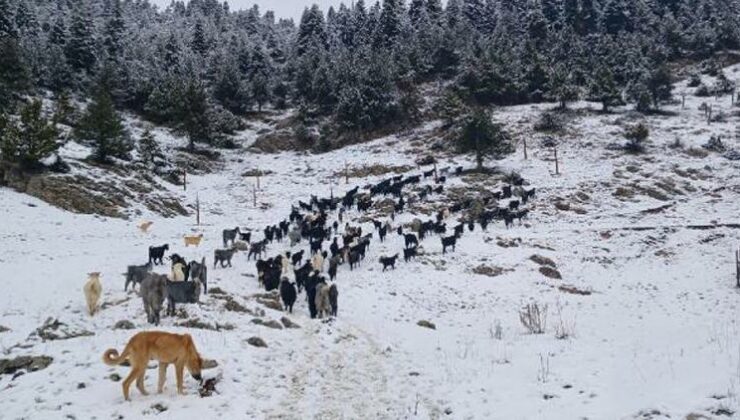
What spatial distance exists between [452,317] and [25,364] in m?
13.7

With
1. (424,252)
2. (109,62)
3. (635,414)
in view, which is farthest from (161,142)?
(635,414)

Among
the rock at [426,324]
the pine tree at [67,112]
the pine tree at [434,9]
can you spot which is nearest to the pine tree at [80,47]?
the pine tree at [67,112]

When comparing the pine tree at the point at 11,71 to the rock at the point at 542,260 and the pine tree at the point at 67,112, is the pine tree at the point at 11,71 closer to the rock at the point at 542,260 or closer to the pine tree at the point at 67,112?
the pine tree at the point at 67,112

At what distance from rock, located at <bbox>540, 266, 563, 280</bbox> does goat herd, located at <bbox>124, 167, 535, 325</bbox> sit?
4.88 m

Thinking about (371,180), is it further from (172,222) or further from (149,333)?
(149,333)

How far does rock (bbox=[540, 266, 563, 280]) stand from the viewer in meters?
27.7

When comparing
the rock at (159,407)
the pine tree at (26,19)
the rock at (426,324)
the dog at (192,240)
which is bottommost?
the rock at (426,324)

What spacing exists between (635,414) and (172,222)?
33561 mm

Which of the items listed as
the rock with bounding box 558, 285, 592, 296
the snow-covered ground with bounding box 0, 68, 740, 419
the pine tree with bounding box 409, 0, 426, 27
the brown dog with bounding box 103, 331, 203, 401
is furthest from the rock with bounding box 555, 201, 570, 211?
the pine tree with bounding box 409, 0, 426, 27

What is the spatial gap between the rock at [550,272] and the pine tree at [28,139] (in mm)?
31280

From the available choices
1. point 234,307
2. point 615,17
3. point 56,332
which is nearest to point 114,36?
point 234,307

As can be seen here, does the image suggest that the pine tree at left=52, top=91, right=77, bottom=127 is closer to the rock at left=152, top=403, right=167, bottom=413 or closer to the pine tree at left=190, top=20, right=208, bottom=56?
the pine tree at left=190, top=20, right=208, bottom=56

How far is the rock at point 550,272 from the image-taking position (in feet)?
91.0

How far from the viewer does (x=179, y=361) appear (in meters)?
10.2
